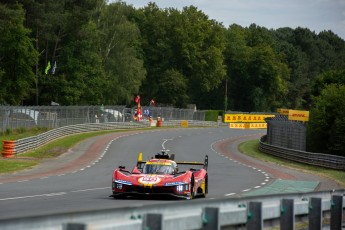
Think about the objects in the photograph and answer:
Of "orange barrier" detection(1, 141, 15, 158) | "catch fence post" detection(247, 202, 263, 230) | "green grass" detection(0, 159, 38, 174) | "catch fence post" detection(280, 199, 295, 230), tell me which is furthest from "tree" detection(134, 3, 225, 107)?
"catch fence post" detection(247, 202, 263, 230)

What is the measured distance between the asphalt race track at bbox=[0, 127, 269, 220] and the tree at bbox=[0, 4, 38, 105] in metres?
22.5

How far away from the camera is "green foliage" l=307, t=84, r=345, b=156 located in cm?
5091

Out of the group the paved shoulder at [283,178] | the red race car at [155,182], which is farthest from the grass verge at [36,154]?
the red race car at [155,182]

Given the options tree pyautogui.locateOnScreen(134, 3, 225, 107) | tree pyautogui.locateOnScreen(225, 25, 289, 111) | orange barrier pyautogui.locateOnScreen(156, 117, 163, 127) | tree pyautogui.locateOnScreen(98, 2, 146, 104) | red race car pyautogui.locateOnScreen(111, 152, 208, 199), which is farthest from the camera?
tree pyautogui.locateOnScreen(225, 25, 289, 111)

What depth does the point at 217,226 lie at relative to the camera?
26.2ft

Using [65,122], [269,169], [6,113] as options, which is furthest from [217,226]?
[65,122]

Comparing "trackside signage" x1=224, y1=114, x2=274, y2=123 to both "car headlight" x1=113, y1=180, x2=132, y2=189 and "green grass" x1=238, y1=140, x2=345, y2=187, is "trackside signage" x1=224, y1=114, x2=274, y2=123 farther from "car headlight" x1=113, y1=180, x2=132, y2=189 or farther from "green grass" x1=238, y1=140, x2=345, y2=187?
"car headlight" x1=113, y1=180, x2=132, y2=189

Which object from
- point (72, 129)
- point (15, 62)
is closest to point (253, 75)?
point (15, 62)

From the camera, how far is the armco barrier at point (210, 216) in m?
6.14

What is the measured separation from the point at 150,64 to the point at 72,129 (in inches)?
2338

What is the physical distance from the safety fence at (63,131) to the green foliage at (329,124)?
1975 cm

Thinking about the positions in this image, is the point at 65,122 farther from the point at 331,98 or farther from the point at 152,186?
the point at 152,186

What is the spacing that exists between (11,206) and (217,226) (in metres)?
11.1

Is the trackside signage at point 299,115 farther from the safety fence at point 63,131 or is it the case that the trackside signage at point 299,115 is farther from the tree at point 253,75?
the tree at point 253,75
